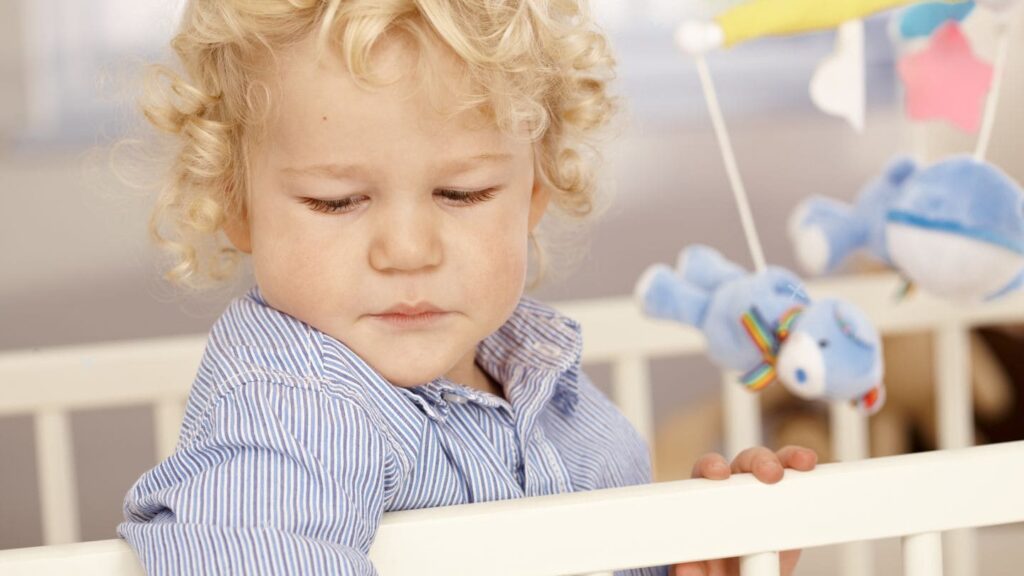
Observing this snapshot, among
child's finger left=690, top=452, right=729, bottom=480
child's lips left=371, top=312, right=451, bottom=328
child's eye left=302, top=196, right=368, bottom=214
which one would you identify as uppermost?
child's eye left=302, top=196, right=368, bottom=214

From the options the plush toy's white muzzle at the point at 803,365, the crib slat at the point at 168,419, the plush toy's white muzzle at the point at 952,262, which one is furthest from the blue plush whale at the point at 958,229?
the crib slat at the point at 168,419

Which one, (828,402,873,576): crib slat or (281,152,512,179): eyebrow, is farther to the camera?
(828,402,873,576): crib slat

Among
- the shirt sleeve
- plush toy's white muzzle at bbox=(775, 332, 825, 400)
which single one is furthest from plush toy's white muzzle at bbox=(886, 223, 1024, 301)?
the shirt sleeve

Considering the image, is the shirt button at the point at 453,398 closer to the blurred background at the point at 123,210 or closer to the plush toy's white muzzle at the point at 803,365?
the plush toy's white muzzle at the point at 803,365

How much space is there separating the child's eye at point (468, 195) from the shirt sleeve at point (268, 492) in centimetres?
12

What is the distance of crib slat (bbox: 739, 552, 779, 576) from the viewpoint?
A: 0.64 m

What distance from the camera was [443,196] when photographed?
2.15 ft

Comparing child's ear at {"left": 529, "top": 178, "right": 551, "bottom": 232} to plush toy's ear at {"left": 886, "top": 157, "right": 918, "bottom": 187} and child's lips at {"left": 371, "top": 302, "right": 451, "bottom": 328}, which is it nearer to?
child's lips at {"left": 371, "top": 302, "right": 451, "bottom": 328}

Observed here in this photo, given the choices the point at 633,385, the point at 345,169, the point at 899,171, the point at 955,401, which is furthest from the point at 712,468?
the point at 955,401

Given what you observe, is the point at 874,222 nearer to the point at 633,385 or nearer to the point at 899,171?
the point at 899,171

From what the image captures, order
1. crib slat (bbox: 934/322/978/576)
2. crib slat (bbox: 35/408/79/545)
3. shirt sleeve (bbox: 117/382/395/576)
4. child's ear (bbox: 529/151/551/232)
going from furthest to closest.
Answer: crib slat (bbox: 934/322/978/576)
crib slat (bbox: 35/408/79/545)
child's ear (bbox: 529/151/551/232)
shirt sleeve (bbox: 117/382/395/576)

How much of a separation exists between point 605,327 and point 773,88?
2.83 ft

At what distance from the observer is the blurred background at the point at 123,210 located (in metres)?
1.63

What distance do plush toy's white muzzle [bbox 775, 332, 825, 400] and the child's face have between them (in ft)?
0.78
